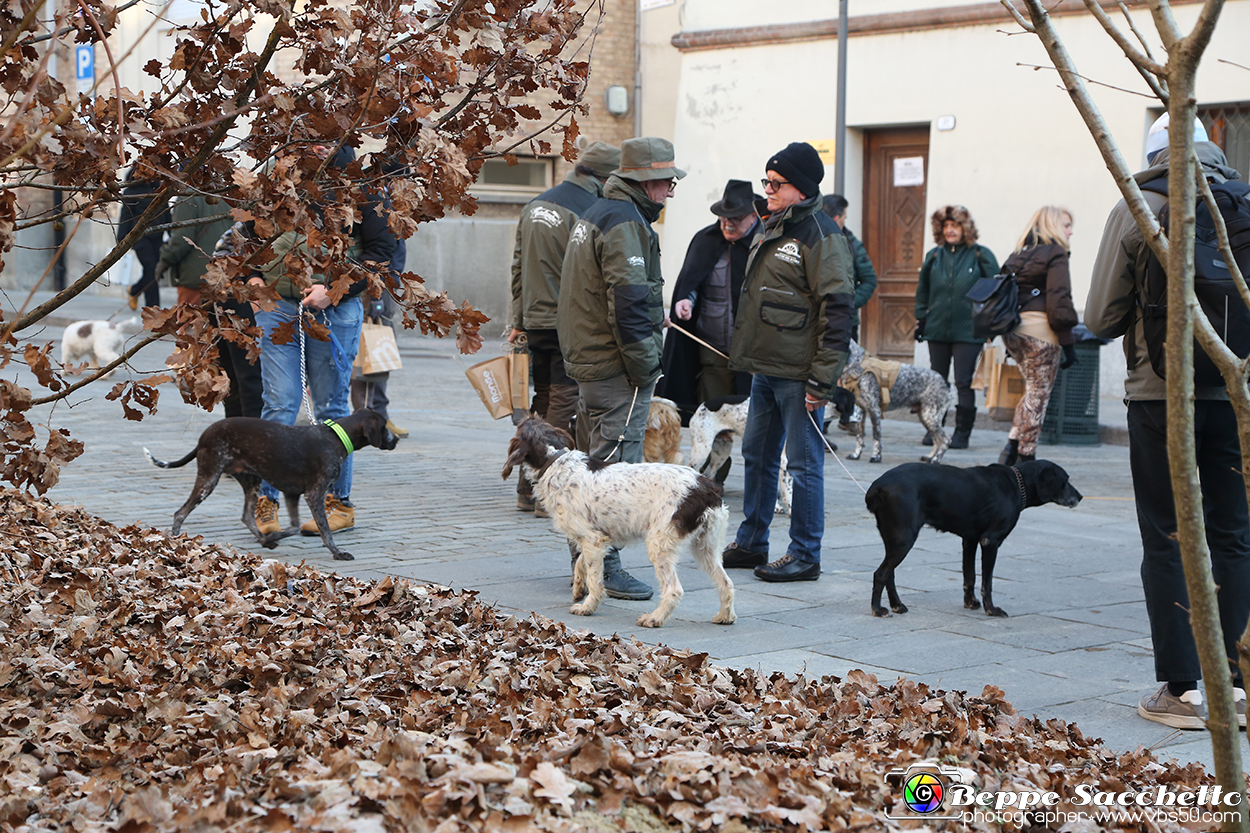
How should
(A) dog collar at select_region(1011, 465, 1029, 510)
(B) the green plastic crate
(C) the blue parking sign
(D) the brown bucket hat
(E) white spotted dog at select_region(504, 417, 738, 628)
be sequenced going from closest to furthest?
(E) white spotted dog at select_region(504, 417, 738, 628)
(A) dog collar at select_region(1011, 465, 1029, 510)
(D) the brown bucket hat
(B) the green plastic crate
(C) the blue parking sign

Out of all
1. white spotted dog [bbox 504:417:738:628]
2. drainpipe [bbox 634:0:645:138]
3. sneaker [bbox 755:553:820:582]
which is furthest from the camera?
drainpipe [bbox 634:0:645:138]

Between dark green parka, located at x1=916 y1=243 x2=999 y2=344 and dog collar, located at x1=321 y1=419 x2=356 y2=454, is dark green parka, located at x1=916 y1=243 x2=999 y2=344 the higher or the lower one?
the higher one

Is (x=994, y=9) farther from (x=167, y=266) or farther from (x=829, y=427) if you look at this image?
(x=167, y=266)

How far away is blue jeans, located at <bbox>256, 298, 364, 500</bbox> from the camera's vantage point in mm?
8133

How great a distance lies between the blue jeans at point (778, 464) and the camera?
7297mm

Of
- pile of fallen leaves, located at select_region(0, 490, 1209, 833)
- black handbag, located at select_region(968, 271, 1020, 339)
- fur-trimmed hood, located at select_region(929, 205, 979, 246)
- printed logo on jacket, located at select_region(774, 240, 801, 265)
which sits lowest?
pile of fallen leaves, located at select_region(0, 490, 1209, 833)

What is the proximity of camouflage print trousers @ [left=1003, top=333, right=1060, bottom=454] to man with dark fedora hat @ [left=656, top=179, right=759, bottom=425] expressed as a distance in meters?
3.44

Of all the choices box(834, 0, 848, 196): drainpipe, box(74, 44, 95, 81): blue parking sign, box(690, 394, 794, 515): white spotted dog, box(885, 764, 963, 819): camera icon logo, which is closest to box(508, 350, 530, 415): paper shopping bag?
box(690, 394, 794, 515): white spotted dog

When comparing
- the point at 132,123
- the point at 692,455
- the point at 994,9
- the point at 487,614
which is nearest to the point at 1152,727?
the point at 487,614

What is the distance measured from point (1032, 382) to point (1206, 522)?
6.68 metres

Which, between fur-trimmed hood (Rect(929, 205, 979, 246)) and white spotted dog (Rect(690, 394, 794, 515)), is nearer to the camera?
white spotted dog (Rect(690, 394, 794, 515))

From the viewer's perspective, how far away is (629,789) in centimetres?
337

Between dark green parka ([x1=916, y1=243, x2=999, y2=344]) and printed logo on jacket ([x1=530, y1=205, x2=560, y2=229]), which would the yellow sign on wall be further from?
printed logo on jacket ([x1=530, y1=205, x2=560, y2=229])

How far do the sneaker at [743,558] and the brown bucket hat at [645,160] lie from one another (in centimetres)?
214
